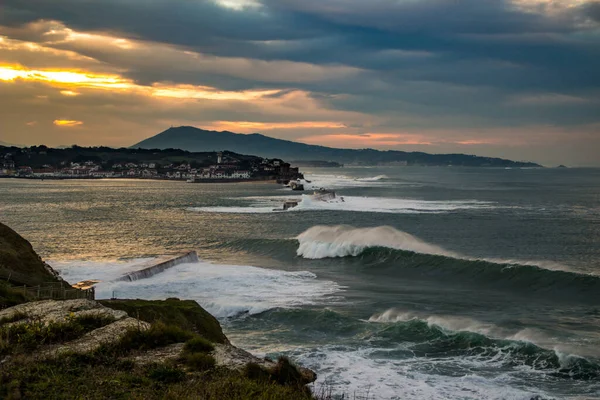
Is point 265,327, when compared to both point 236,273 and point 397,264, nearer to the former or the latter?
point 236,273

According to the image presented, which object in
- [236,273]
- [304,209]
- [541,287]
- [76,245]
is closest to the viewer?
[541,287]

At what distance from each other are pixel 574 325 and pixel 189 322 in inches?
531

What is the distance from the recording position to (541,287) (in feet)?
87.1

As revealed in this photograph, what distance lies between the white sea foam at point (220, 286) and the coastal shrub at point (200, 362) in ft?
41.7

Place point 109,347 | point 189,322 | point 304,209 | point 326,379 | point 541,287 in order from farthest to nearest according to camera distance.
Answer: point 304,209 → point 541,287 → point 189,322 → point 326,379 → point 109,347

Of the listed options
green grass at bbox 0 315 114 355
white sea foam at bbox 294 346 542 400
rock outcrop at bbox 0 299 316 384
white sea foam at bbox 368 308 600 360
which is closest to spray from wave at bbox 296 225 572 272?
white sea foam at bbox 368 308 600 360

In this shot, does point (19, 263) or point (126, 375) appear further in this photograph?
point (19, 263)

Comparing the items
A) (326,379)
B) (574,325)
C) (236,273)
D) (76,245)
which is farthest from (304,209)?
(326,379)

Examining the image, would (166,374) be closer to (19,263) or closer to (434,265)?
(19,263)

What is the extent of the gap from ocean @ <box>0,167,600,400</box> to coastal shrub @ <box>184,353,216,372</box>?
412 cm

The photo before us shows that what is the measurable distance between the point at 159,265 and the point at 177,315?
16239mm

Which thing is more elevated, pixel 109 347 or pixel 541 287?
pixel 109 347

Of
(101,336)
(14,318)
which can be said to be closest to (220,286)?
(14,318)

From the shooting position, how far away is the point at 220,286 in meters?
26.2
